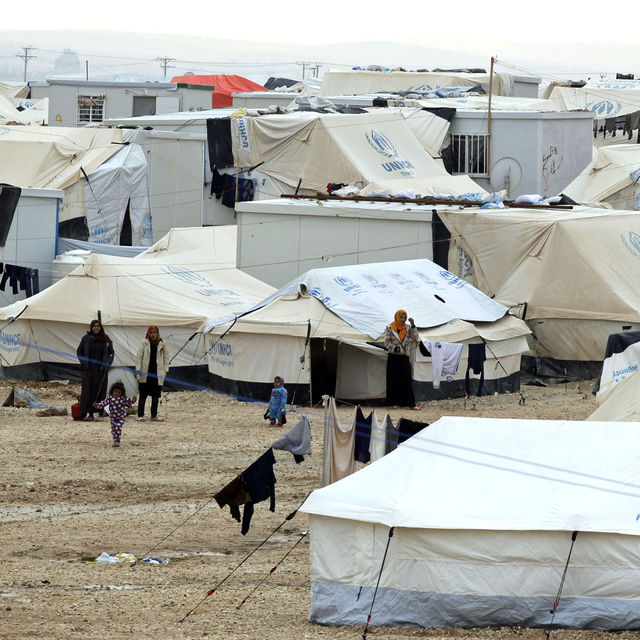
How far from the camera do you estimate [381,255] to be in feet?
80.3

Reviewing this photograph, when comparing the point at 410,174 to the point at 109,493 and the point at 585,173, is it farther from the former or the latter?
the point at 109,493

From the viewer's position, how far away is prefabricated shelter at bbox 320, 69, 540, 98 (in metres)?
47.2

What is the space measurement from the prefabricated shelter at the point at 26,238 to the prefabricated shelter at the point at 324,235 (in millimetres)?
4325

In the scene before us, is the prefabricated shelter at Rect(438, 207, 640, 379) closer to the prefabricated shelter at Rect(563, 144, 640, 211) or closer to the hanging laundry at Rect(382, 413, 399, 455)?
the prefabricated shelter at Rect(563, 144, 640, 211)

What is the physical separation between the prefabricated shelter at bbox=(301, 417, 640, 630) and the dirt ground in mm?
185

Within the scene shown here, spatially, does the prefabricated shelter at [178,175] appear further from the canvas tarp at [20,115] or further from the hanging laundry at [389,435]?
the hanging laundry at [389,435]

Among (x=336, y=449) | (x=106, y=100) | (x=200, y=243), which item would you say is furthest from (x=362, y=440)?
(x=106, y=100)

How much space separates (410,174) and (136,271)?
1136 cm

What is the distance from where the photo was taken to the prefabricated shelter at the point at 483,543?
8781 millimetres

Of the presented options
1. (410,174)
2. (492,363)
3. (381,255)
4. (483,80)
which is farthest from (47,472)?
(483,80)

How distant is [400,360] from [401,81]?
2988 centimetres

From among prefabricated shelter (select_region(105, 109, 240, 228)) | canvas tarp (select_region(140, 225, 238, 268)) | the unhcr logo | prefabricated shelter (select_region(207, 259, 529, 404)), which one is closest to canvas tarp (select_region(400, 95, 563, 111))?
the unhcr logo

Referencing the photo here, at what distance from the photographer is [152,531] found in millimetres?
11867

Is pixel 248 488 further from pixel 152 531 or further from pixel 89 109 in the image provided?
pixel 89 109
